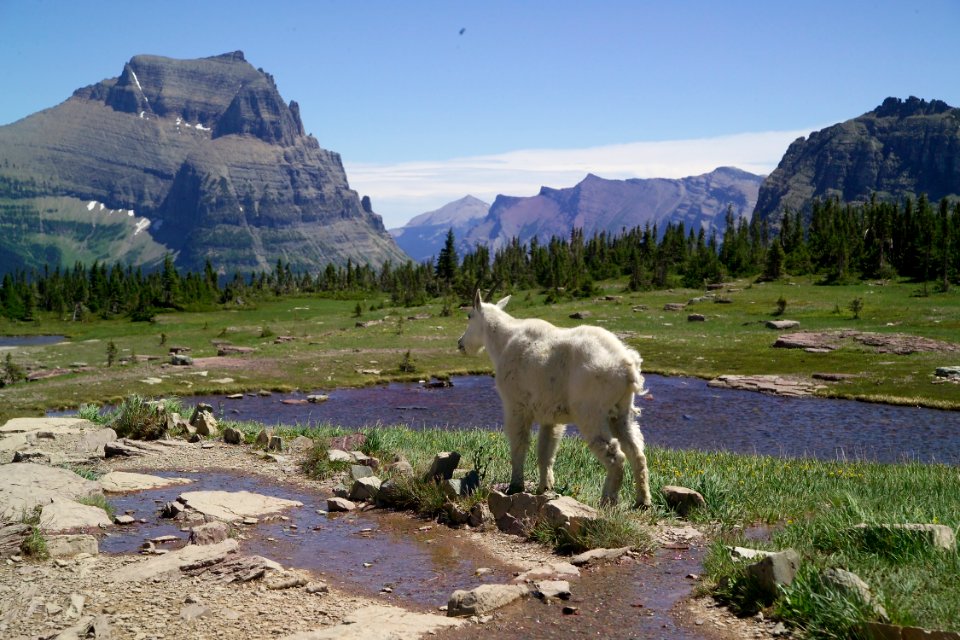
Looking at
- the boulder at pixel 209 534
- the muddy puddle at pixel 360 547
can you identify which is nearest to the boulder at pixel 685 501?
the muddy puddle at pixel 360 547

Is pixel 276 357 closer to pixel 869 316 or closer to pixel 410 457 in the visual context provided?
pixel 410 457

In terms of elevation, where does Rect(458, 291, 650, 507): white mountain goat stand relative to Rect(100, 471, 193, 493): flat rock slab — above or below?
above

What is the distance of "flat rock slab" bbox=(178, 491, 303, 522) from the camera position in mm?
12672

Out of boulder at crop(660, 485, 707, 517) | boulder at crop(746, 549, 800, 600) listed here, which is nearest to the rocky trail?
boulder at crop(746, 549, 800, 600)

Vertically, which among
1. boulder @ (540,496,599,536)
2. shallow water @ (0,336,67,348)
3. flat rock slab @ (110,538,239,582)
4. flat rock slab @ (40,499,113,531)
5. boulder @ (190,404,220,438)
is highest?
boulder @ (540,496,599,536)

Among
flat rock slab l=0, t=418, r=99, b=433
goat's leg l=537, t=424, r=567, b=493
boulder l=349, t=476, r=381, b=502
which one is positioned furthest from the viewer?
flat rock slab l=0, t=418, r=99, b=433

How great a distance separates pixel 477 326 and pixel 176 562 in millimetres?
6424

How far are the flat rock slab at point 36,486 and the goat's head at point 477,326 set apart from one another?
24.5 ft

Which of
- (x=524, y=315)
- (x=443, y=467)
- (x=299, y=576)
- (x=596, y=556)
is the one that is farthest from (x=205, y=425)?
(x=524, y=315)

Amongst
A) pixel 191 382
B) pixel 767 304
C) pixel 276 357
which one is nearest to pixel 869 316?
pixel 767 304

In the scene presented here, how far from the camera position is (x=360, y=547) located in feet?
36.7

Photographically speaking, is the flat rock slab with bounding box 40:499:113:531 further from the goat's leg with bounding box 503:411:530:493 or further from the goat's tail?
the goat's tail

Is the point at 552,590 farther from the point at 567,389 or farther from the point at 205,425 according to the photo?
the point at 205,425

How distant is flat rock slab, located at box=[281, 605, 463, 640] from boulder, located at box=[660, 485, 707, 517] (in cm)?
499
